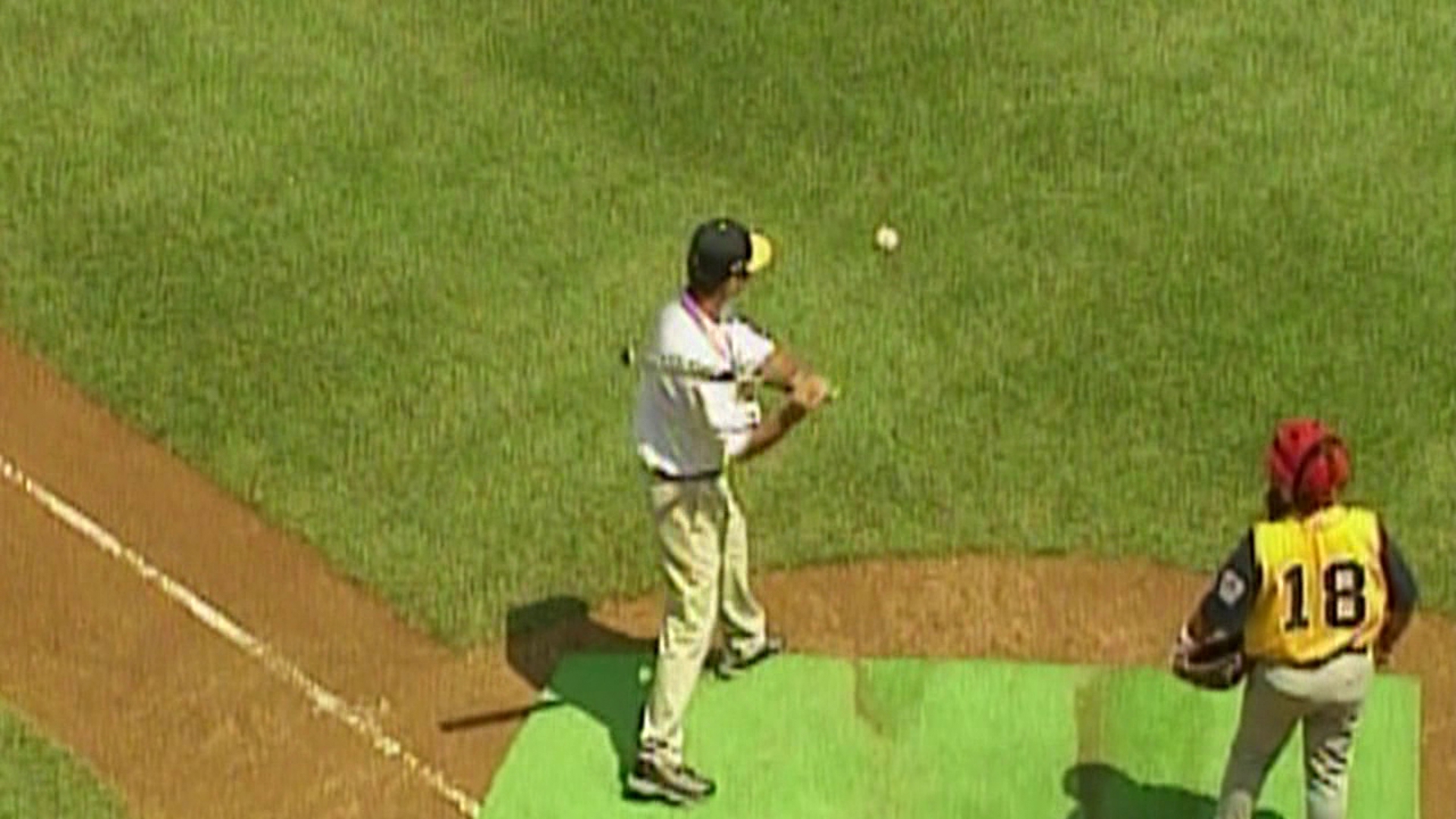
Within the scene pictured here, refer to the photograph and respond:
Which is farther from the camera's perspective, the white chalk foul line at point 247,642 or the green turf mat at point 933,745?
the white chalk foul line at point 247,642

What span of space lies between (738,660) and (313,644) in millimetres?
1963

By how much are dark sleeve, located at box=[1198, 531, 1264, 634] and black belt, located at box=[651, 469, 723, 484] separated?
2.06 metres

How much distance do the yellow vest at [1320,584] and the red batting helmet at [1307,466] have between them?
4.5 inches

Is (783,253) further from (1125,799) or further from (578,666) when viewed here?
(1125,799)

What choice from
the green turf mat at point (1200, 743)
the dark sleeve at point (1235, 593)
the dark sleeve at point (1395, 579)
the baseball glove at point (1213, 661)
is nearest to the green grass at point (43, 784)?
the green turf mat at point (1200, 743)

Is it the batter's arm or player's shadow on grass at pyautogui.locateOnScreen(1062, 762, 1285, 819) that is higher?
the batter's arm

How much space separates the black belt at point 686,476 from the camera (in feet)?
34.3

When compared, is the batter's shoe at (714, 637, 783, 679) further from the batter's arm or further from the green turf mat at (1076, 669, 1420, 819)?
the batter's arm

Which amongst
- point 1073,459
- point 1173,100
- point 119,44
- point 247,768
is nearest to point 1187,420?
point 1073,459

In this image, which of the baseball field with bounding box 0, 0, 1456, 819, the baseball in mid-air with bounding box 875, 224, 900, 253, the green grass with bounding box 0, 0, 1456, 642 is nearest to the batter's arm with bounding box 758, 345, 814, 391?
the baseball field with bounding box 0, 0, 1456, 819

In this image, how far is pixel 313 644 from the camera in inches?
468

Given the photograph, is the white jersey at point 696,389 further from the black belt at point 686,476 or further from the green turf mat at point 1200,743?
the green turf mat at point 1200,743

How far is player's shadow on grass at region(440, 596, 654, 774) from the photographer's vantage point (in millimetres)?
11430

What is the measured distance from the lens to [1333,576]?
930 cm
